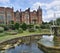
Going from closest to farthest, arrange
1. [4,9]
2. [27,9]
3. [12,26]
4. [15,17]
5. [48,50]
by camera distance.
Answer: [48,50], [12,26], [4,9], [15,17], [27,9]

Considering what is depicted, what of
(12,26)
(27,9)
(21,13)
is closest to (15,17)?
(21,13)

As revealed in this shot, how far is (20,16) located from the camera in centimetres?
6662

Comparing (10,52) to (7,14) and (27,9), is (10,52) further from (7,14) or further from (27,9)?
(27,9)

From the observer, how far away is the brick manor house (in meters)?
59.7

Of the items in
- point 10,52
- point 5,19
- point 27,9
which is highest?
point 27,9

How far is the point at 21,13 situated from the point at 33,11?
6608 mm

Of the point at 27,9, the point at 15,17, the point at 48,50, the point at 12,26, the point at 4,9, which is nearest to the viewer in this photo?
the point at 48,50

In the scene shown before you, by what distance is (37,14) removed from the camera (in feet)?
232

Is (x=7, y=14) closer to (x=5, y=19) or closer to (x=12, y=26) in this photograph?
(x=5, y=19)

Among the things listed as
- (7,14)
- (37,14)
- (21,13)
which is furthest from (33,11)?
(7,14)

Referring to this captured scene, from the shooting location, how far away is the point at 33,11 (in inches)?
2793

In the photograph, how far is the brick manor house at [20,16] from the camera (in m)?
59.7

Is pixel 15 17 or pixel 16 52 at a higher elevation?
pixel 15 17

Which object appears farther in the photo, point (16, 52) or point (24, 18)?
point (24, 18)
